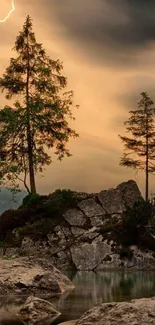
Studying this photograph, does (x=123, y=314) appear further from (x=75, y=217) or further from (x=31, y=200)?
(x=31, y=200)

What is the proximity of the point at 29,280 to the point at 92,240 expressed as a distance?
16.7 metres

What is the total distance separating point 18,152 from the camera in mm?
45938

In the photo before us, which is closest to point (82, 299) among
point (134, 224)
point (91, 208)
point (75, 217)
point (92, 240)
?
point (92, 240)

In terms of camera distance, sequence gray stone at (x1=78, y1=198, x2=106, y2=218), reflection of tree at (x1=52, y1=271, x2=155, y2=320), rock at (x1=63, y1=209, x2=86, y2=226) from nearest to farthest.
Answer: reflection of tree at (x1=52, y1=271, x2=155, y2=320) → rock at (x1=63, y1=209, x2=86, y2=226) → gray stone at (x1=78, y1=198, x2=106, y2=218)

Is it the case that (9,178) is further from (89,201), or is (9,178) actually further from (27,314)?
(27,314)

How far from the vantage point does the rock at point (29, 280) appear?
16797 mm

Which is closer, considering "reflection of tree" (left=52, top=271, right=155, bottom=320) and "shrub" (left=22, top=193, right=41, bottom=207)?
"reflection of tree" (left=52, top=271, right=155, bottom=320)

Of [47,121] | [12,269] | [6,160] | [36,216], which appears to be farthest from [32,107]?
[12,269]

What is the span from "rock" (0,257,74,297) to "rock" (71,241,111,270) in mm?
13242

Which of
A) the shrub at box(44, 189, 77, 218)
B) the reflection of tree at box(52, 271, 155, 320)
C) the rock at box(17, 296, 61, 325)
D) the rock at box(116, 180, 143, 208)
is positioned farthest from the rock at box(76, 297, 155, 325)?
the rock at box(116, 180, 143, 208)

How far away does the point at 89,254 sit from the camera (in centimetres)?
3244

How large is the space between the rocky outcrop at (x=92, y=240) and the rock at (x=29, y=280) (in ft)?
44.6

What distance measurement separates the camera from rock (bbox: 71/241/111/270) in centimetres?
3205

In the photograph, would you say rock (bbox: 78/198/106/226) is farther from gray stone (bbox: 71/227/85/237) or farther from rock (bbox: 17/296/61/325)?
rock (bbox: 17/296/61/325)
